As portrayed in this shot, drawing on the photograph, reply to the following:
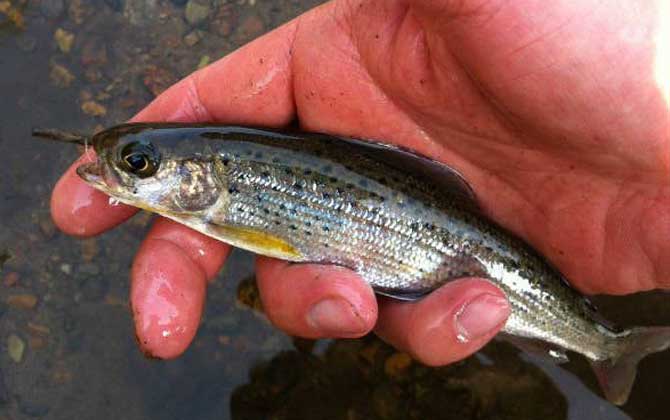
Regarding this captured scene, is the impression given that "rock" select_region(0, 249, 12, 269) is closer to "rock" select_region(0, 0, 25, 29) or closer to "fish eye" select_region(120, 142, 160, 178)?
"rock" select_region(0, 0, 25, 29)

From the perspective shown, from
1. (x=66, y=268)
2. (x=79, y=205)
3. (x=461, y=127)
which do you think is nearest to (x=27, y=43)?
(x=66, y=268)

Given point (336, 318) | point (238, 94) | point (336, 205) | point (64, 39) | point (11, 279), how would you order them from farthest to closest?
point (64, 39)
point (11, 279)
point (238, 94)
point (336, 205)
point (336, 318)

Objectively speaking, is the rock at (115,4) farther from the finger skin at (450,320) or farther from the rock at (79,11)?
the finger skin at (450,320)

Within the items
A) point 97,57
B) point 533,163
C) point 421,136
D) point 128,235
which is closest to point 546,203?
point 533,163

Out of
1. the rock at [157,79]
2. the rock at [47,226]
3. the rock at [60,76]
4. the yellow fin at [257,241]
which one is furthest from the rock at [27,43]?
the yellow fin at [257,241]

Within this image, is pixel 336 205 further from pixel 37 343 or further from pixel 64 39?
pixel 64 39

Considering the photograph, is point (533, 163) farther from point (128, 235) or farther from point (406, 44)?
point (128, 235)
